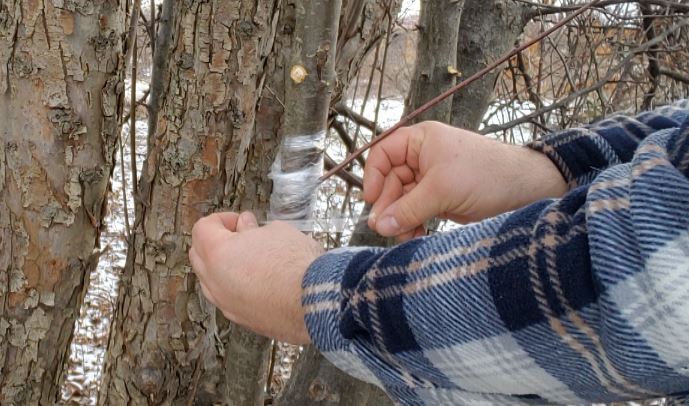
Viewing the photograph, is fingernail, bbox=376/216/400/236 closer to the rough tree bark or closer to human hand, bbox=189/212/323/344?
human hand, bbox=189/212/323/344

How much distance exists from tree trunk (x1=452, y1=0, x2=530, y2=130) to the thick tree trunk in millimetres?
1002

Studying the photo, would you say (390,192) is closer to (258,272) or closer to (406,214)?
(406,214)

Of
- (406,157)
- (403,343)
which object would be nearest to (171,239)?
(406,157)

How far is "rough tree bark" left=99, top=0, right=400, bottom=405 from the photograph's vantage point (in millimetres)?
1332

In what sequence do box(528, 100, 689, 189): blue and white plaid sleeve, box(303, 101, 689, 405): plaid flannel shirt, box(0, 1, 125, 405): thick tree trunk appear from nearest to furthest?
box(303, 101, 689, 405): plaid flannel shirt
box(528, 100, 689, 189): blue and white plaid sleeve
box(0, 1, 125, 405): thick tree trunk

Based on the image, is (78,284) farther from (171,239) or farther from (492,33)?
(492,33)

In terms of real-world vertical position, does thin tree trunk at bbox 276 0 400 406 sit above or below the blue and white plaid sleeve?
below

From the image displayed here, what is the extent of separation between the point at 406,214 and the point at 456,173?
0.15 m

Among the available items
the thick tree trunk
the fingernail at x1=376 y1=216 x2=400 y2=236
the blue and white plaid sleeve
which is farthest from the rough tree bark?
the blue and white plaid sleeve

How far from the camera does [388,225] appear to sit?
1.12 metres

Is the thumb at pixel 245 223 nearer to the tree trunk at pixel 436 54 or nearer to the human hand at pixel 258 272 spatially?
the human hand at pixel 258 272

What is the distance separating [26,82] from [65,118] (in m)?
0.10

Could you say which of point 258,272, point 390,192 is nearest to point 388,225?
point 390,192

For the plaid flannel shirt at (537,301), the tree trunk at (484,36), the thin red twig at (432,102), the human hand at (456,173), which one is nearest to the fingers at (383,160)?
the human hand at (456,173)
